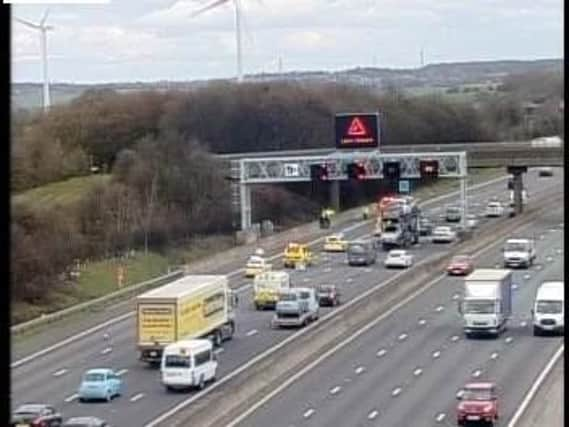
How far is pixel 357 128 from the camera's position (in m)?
15.1

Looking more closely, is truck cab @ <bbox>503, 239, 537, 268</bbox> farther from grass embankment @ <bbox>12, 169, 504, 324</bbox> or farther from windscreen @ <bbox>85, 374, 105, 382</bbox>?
windscreen @ <bbox>85, 374, 105, 382</bbox>

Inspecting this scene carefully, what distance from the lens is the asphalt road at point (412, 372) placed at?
23.0ft

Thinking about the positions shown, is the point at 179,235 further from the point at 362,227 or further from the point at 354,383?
the point at 354,383

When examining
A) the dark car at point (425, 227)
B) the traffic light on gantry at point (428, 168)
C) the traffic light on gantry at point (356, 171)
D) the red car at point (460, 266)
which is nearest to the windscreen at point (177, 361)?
the red car at point (460, 266)

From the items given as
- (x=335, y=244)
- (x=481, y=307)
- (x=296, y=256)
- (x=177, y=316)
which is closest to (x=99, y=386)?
A: (x=177, y=316)

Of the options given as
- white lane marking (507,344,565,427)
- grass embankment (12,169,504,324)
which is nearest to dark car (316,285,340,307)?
grass embankment (12,169,504,324)

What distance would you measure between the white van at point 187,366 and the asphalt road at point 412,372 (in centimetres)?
44

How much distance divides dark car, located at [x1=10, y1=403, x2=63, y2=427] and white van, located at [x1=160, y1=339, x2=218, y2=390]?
0.77 m

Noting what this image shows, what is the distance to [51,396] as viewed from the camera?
25.4 feet

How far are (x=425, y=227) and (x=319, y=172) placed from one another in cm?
195

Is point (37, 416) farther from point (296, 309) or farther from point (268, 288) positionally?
point (268, 288)

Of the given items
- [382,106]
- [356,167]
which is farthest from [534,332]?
[382,106]

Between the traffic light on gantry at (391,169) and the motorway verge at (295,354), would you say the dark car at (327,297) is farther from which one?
the traffic light on gantry at (391,169)

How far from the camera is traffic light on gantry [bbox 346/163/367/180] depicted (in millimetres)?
15055
